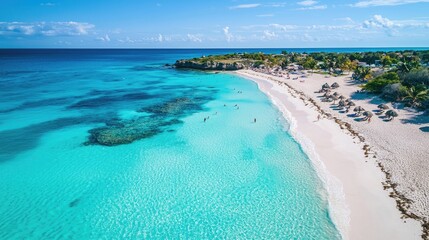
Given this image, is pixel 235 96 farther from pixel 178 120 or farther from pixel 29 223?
pixel 29 223

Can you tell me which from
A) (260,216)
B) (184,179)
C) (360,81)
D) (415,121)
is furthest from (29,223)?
(360,81)

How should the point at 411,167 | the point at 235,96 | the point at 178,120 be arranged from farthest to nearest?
the point at 235,96
the point at 178,120
the point at 411,167

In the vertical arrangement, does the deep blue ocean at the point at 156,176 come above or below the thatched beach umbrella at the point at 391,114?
below

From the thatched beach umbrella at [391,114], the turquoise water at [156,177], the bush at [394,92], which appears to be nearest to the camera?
the turquoise water at [156,177]

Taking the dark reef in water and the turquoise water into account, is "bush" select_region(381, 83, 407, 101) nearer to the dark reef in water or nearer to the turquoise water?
the turquoise water

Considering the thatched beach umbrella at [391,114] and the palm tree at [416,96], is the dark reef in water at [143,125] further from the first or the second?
the palm tree at [416,96]

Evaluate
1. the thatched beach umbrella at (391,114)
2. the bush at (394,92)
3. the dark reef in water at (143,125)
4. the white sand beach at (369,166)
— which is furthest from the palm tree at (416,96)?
the dark reef in water at (143,125)

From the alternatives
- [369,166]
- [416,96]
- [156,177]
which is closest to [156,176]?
[156,177]
